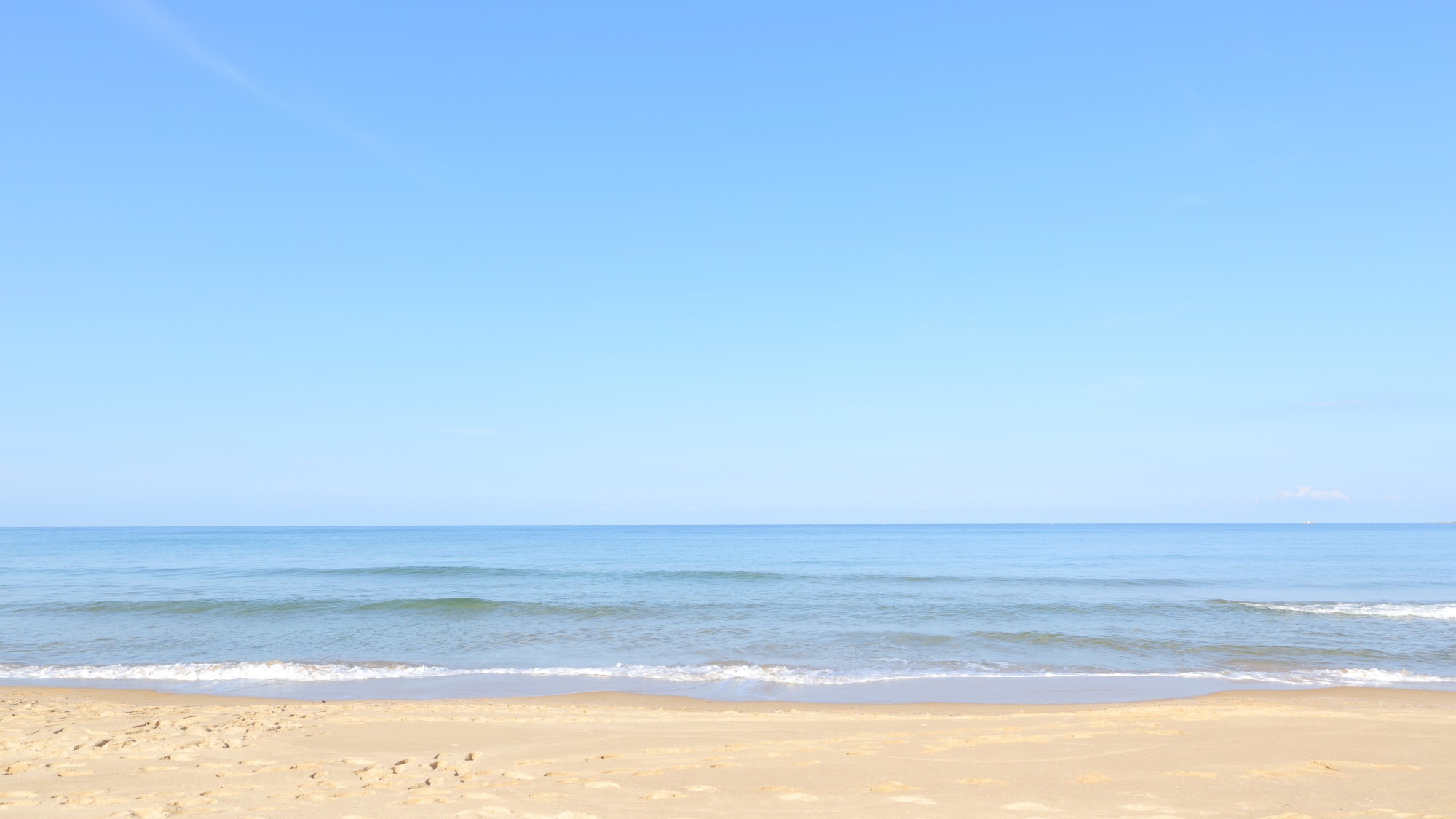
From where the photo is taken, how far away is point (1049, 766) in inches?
293

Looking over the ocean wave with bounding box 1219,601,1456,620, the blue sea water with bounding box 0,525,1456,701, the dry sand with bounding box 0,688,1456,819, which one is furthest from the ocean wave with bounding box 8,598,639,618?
the ocean wave with bounding box 1219,601,1456,620

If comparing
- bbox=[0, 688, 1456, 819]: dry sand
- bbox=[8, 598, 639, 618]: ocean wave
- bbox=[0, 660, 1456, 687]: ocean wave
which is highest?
bbox=[0, 688, 1456, 819]: dry sand

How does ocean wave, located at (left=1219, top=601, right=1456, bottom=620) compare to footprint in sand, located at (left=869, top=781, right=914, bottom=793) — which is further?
ocean wave, located at (left=1219, top=601, right=1456, bottom=620)

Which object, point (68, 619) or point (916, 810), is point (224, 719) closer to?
point (916, 810)

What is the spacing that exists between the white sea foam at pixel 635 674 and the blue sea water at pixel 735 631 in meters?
0.07

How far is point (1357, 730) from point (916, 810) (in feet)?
21.4

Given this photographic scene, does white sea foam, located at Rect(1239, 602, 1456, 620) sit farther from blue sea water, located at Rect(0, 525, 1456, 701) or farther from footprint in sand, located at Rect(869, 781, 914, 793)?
footprint in sand, located at Rect(869, 781, 914, 793)

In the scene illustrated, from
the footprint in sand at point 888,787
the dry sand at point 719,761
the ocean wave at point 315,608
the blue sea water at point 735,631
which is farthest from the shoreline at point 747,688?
the ocean wave at point 315,608

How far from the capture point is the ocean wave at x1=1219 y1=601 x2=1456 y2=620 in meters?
21.8

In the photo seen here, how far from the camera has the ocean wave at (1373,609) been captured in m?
21.8

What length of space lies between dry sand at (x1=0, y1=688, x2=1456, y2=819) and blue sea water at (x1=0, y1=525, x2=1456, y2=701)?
9.15 feet

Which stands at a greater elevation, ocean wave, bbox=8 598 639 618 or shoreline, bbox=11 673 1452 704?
shoreline, bbox=11 673 1452 704

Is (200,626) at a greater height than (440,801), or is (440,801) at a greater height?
(440,801)

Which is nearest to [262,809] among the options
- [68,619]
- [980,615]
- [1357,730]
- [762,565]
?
[1357,730]
